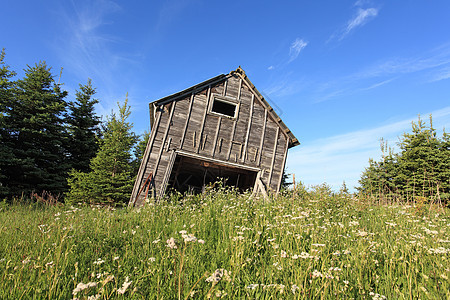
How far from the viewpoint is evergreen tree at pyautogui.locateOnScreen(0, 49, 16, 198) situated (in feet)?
51.7

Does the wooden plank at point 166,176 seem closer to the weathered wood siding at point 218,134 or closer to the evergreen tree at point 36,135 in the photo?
the weathered wood siding at point 218,134

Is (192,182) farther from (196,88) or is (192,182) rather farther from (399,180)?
(399,180)

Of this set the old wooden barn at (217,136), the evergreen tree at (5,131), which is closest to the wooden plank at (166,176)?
the old wooden barn at (217,136)

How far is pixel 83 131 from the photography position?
21609 mm

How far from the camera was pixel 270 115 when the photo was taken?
13359 millimetres

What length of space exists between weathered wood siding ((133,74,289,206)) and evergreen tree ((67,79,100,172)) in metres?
12.8

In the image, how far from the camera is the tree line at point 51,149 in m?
17.3

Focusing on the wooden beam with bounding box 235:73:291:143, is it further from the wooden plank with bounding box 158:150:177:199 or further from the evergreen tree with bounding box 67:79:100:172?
the evergreen tree with bounding box 67:79:100:172

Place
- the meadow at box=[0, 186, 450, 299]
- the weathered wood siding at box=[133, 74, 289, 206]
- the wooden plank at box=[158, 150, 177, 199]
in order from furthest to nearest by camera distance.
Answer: the weathered wood siding at box=[133, 74, 289, 206]
the wooden plank at box=[158, 150, 177, 199]
the meadow at box=[0, 186, 450, 299]

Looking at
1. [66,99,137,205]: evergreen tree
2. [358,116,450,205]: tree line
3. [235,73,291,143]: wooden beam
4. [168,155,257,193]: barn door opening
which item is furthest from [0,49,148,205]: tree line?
[358,116,450,205]: tree line

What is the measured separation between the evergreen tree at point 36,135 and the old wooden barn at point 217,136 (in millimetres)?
12546

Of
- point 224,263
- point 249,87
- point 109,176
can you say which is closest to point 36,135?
point 109,176

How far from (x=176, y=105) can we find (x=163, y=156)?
297cm

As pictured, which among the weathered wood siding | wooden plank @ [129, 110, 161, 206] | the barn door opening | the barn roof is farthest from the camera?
the barn door opening
